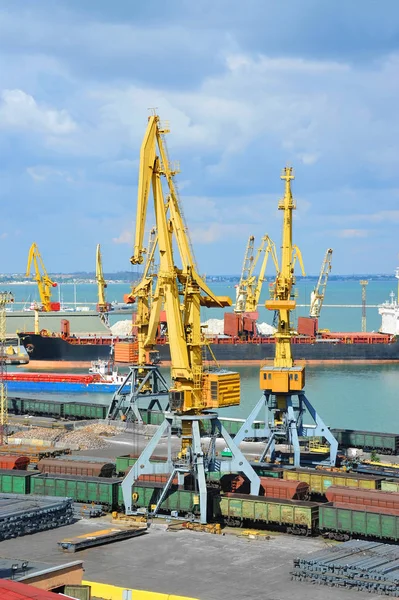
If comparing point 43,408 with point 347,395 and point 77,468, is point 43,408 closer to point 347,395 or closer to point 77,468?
point 347,395

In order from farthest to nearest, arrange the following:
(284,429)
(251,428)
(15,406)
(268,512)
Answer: (15,406) < (251,428) < (284,429) < (268,512)

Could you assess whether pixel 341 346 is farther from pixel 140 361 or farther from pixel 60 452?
pixel 60 452

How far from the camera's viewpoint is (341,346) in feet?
404

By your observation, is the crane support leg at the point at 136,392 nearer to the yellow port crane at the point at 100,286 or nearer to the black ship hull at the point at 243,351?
the black ship hull at the point at 243,351

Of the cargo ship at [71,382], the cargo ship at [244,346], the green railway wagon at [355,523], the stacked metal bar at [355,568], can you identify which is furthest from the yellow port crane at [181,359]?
the cargo ship at [244,346]

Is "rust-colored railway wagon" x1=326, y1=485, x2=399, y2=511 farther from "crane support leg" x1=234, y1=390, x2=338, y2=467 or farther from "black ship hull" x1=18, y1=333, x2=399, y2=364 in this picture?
"black ship hull" x1=18, y1=333, x2=399, y2=364

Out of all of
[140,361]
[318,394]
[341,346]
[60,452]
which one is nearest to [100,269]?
[341,346]

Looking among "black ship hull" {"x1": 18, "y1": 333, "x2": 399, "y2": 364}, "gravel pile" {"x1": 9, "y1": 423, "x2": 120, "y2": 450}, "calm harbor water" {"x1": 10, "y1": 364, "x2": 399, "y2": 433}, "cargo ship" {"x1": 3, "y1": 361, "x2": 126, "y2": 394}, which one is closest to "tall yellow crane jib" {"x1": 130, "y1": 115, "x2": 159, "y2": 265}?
"gravel pile" {"x1": 9, "y1": 423, "x2": 120, "y2": 450}

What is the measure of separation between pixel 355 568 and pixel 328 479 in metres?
12.2

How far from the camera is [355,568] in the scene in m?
33.6

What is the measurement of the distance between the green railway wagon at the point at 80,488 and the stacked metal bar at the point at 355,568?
1188 cm

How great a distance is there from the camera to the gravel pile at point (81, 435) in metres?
61.9

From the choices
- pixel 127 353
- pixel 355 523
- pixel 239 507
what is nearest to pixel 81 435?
pixel 127 353

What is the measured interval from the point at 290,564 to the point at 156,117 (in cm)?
1960
